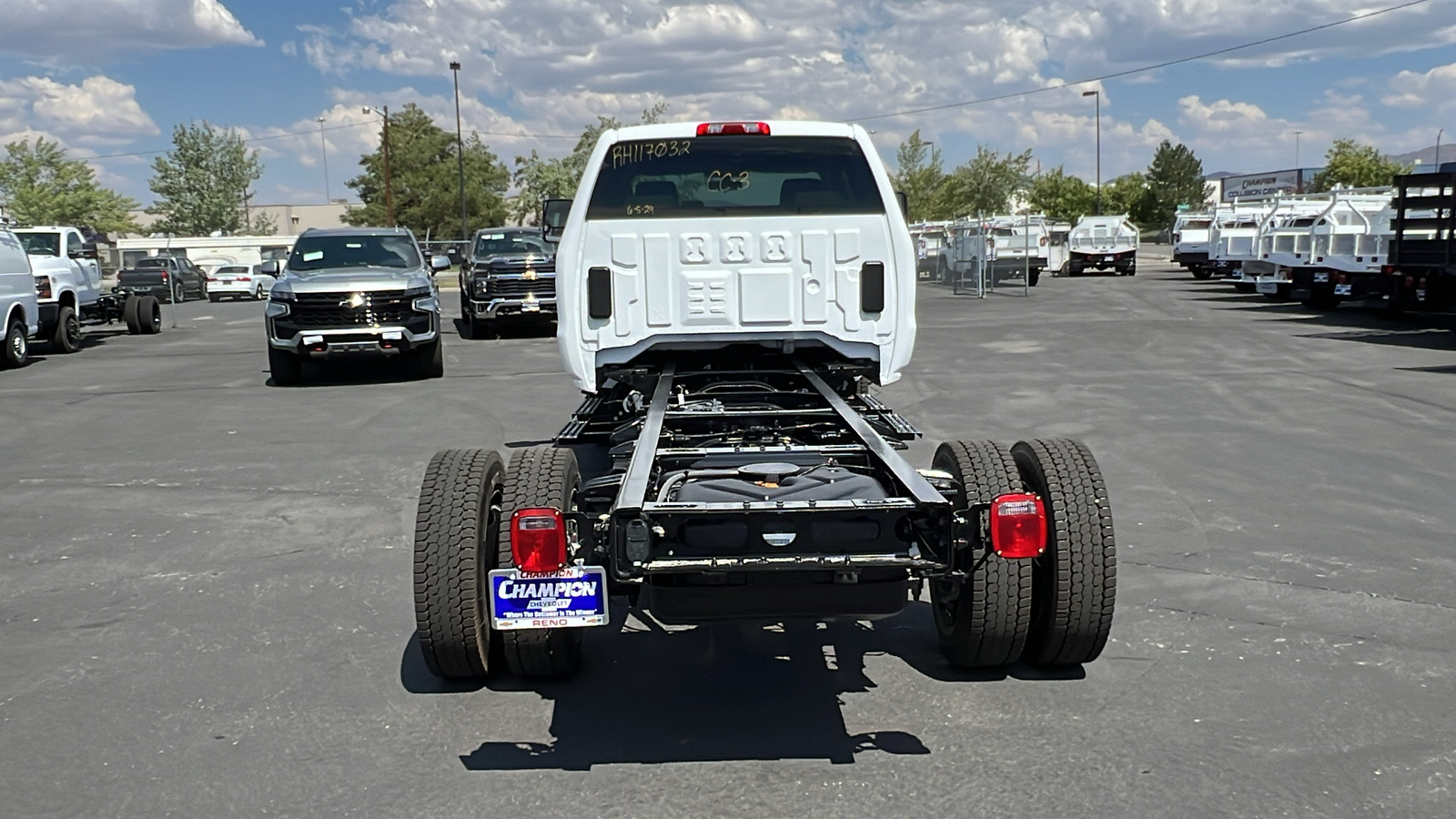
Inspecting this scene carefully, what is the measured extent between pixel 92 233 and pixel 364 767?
2214 cm

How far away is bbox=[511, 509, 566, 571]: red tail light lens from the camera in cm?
417

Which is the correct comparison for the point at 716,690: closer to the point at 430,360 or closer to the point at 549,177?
the point at 430,360

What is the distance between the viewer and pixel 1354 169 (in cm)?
7838

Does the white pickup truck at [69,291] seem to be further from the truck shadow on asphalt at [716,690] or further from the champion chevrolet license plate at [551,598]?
the champion chevrolet license plate at [551,598]

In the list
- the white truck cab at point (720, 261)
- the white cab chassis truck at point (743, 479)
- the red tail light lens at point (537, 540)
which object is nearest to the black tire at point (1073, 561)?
the white cab chassis truck at point (743, 479)

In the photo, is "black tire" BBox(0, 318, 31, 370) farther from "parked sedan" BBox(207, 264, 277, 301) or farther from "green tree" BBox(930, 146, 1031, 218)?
"green tree" BBox(930, 146, 1031, 218)

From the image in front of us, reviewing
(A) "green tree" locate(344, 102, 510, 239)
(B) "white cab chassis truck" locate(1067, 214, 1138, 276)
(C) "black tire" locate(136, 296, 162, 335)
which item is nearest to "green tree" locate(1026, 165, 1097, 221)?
(A) "green tree" locate(344, 102, 510, 239)

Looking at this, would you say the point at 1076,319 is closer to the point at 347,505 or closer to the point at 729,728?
the point at 347,505

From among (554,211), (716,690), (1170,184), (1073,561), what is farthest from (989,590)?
(1170,184)

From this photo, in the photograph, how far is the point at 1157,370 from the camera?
14922mm

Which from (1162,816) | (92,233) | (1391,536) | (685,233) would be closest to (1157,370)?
(1391,536)

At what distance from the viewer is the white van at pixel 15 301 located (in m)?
17.8

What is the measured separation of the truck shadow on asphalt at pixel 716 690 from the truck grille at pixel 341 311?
392 inches

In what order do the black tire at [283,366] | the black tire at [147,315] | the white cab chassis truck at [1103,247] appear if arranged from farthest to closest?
the white cab chassis truck at [1103,247] → the black tire at [147,315] → the black tire at [283,366]
